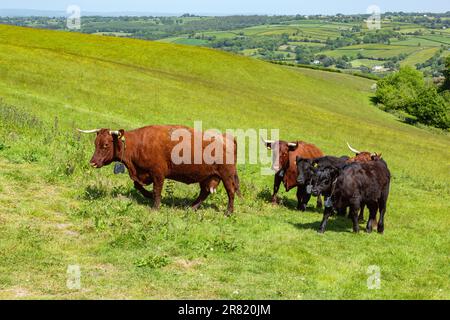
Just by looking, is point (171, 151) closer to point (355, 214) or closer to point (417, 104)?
point (355, 214)

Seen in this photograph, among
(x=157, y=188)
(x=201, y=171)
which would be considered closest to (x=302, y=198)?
(x=201, y=171)

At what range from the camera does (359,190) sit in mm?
15086

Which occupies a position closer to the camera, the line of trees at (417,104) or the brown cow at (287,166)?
the brown cow at (287,166)

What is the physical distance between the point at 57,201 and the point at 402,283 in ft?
30.8

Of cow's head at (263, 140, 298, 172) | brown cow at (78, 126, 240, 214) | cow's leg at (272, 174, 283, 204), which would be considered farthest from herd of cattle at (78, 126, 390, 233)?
cow's leg at (272, 174, 283, 204)

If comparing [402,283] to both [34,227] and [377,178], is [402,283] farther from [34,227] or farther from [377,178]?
[34,227]

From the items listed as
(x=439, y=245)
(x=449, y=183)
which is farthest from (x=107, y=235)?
(x=449, y=183)

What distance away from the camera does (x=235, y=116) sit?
39.6m

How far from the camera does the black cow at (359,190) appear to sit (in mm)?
14875

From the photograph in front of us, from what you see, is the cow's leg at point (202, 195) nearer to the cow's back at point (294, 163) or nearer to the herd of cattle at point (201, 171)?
the herd of cattle at point (201, 171)

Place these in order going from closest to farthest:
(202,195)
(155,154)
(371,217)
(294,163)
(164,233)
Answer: (164,233) < (155,154) < (371,217) < (202,195) < (294,163)

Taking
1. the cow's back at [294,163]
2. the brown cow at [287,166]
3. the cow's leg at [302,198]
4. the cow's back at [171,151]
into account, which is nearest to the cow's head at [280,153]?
the brown cow at [287,166]

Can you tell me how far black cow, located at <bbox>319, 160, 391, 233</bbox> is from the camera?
14875mm

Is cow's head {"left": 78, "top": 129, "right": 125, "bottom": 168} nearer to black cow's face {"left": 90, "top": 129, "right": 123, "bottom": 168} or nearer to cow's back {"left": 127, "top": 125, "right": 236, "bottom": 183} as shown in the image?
black cow's face {"left": 90, "top": 129, "right": 123, "bottom": 168}
